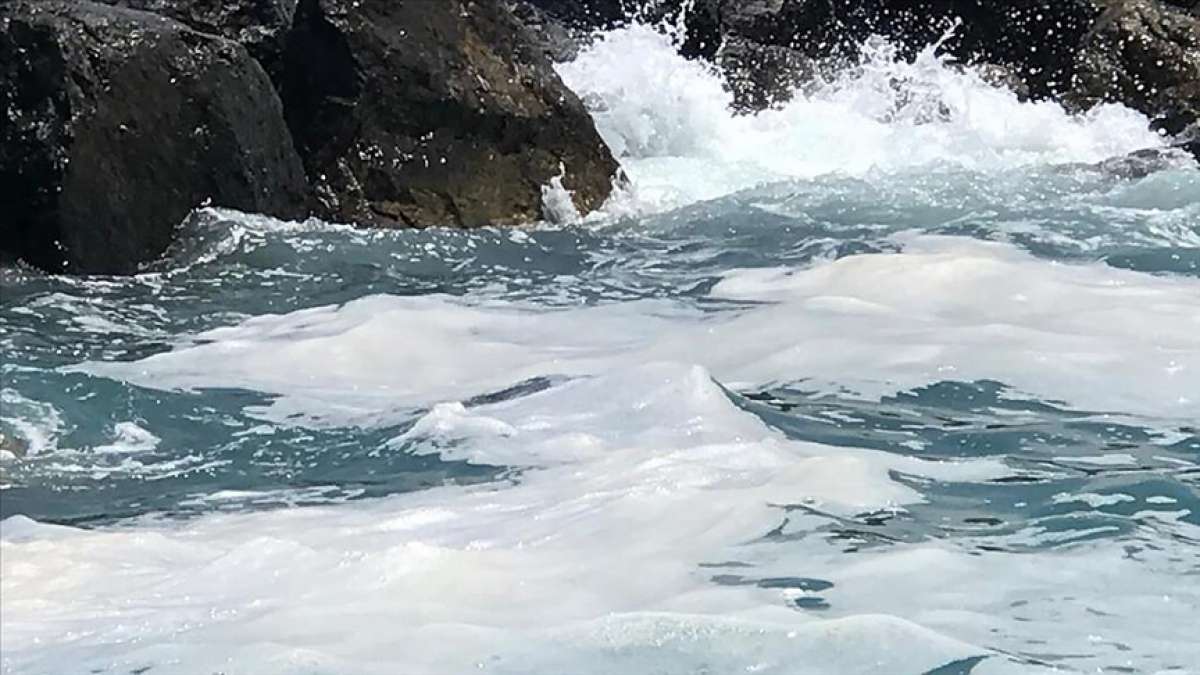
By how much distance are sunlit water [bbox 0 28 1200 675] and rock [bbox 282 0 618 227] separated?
1.49ft

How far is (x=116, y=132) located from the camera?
6.82 metres

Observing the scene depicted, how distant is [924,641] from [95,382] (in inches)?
128

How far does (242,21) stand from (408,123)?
3.81 feet

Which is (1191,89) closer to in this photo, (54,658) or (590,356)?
(590,356)

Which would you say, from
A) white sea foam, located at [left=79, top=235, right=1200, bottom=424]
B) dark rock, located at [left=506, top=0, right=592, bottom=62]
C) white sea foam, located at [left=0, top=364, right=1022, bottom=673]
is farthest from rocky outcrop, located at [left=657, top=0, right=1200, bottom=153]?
white sea foam, located at [left=0, top=364, right=1022, bottom=673]

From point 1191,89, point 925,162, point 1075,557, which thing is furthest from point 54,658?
point 1191,89

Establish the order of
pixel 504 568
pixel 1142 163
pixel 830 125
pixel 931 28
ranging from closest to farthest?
1. pixel 504 568
2. pixel 1142 163
3. pixel 830 125
4. pixel 931 28

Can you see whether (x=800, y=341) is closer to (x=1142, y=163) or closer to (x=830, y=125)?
(x=1142, y=163)

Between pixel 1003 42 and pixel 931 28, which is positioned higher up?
pixel 931 28

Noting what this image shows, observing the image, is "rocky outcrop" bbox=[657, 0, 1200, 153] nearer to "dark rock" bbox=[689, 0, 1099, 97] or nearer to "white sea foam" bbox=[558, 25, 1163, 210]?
"dark rock" bbox=[689, 0, 1099, 97]

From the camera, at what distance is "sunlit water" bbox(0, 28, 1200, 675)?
281cm

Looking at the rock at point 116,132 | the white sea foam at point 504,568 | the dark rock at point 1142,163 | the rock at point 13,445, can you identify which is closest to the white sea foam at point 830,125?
the dark rock at point 1142,163


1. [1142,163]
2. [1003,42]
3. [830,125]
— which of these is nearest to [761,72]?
[830,125]

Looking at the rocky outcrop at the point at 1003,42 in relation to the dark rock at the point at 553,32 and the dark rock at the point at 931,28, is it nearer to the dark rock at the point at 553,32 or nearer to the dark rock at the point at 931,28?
the dark rock at the point at 931,28
